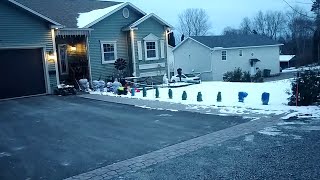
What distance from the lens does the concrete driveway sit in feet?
21.4

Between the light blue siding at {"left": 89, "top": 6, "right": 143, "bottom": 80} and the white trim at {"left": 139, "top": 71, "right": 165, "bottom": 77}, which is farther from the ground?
the light blue siding at {"left": 89, "top": 6, "right": 143, "bottom": 80}

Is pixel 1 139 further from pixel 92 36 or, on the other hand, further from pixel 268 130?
pixel 92 36

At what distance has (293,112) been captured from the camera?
33.2 feet

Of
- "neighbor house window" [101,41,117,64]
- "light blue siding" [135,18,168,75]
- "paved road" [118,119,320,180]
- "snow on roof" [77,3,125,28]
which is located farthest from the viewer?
"light blue siding" [135,18,168,75]

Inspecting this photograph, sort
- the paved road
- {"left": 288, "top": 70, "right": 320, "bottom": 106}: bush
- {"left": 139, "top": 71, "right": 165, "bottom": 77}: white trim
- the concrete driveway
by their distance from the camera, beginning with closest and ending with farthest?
the paved road, the concrete driveway, {"left": 288, "top": 70, "right": 320, "bottom": 106}: bush, {"left": 139, "top": 71, "right": 165, "bottom": 77}: white trim

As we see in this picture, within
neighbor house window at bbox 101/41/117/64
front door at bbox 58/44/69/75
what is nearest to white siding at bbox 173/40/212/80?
neighbor house window at bbox 101/41/117/64

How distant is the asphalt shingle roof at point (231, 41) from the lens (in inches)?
1516

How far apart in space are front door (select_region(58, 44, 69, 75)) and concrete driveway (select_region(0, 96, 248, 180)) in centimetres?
671

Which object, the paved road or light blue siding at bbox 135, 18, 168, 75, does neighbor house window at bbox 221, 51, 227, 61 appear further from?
the paved road

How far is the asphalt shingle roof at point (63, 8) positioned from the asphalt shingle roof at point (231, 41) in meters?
16.8

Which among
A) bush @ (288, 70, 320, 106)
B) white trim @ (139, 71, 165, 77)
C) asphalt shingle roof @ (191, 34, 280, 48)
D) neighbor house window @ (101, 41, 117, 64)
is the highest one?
asphalt shingle roof @ (191, 34, 280, 48)

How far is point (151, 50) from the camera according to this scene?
22.9 metres

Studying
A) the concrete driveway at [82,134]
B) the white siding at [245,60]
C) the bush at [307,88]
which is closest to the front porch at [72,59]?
the concrete driveway at [82,134]

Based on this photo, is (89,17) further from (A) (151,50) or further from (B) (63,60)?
(A) (151,50)
